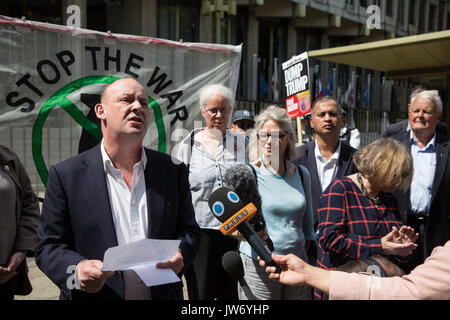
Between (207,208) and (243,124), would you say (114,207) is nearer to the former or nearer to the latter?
(207,208)

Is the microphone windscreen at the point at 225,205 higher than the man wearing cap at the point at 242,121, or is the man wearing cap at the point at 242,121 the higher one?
the man wearing cap at the point at 242,121

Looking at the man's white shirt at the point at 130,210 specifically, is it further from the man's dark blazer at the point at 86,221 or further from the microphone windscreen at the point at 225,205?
the microphone windscreen at the point at 225,205

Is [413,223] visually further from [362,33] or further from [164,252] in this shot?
[362,33]

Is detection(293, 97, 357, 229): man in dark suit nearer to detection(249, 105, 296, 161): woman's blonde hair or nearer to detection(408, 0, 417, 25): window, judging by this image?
detection(249, 105, 296, 161): woman's blonde hair

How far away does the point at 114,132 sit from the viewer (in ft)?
7.32

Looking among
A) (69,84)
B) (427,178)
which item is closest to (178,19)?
(69,84)

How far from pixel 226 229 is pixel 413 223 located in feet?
8.71

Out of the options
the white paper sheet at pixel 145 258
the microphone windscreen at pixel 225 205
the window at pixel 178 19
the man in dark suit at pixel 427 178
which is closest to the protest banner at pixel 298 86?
the man in dark suit at pixel 427 178

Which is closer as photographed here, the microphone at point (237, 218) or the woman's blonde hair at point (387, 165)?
the microphone at point (237, 218)

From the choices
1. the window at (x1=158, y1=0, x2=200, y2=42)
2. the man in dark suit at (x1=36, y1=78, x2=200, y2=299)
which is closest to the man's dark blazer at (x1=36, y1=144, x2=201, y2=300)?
the man in dark suit at (x1=36, y1=78, x2=200, y2=299)

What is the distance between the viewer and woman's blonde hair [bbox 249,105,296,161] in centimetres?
334

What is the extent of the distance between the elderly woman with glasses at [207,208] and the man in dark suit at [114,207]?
126 cm

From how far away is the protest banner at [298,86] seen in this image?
5.41 m
